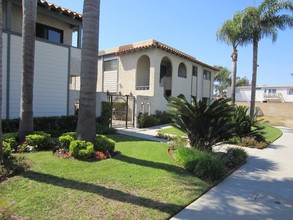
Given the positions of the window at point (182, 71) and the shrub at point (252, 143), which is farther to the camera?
the window at point (182, 71)

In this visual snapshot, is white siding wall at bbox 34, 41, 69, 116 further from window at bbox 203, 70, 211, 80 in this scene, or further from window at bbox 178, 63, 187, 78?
window at bbox 203, 70, 211, 80

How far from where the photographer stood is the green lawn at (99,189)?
161 inches

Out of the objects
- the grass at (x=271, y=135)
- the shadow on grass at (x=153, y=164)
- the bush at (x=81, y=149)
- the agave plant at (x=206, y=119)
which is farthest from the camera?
the grass at (x=271, y=135)

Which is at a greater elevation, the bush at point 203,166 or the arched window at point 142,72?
the arched window at point 142,72

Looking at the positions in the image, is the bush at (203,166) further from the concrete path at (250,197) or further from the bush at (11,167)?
the bush at (11,167)

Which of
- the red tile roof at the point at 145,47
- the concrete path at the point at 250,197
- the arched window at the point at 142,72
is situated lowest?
the concrete path at the point at 250,197

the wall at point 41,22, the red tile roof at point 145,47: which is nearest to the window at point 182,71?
the red tile roof at point 145,47

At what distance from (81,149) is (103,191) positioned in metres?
2.27


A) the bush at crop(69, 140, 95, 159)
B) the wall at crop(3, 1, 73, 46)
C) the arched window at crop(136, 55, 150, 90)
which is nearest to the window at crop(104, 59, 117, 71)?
the arched window at crop(136, 55, 150, 90)

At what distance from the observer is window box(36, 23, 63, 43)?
527 inches

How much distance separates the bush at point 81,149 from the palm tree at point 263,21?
15487mm

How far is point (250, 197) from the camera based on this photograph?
207 inches

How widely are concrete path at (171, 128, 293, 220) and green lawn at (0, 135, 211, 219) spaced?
0.30 m

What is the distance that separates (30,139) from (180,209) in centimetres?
564
